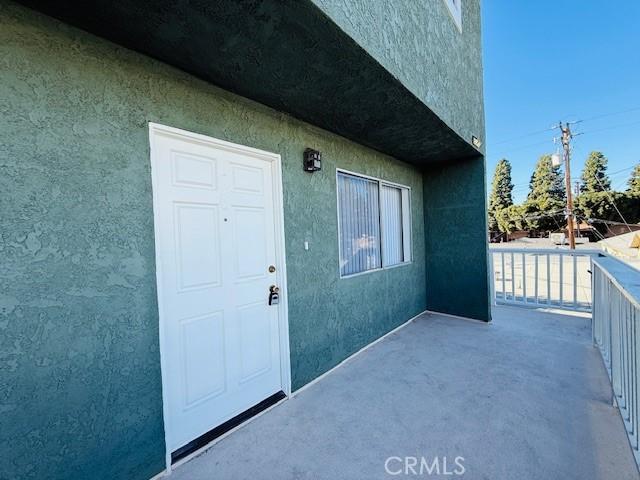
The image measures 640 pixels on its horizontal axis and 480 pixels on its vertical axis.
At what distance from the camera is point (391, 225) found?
4371 mm

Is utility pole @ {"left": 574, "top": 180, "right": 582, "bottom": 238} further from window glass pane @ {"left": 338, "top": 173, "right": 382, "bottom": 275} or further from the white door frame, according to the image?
the white door frame

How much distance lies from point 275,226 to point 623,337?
2714mm

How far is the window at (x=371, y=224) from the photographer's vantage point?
11.2 ft

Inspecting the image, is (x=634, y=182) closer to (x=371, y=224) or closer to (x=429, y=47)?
(x=371, y=224)

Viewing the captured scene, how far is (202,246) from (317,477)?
5.27 ft

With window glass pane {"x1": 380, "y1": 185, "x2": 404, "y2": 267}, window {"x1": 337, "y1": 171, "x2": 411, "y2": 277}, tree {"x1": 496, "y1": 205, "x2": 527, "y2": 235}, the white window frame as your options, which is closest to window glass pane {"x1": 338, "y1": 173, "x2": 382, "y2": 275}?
window {"x1": 337, "y1": 171, "x2": 411, "y2": 277}

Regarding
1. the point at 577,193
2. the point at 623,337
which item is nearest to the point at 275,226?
the point at 623,337

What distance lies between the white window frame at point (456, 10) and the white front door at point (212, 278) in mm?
2732

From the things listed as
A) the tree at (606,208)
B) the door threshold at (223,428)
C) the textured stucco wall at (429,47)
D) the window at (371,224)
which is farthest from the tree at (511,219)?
the door threshold at (223,428)

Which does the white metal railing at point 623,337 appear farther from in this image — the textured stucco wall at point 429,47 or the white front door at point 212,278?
the white front door at point 212,278

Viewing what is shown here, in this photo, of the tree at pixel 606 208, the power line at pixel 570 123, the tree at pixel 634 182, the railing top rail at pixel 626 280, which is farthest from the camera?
the tree at pixel 634 182

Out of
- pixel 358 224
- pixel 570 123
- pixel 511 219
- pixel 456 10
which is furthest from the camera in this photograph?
pixel 511 219

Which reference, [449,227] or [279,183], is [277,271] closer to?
[279,183]

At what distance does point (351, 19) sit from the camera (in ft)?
5.23
